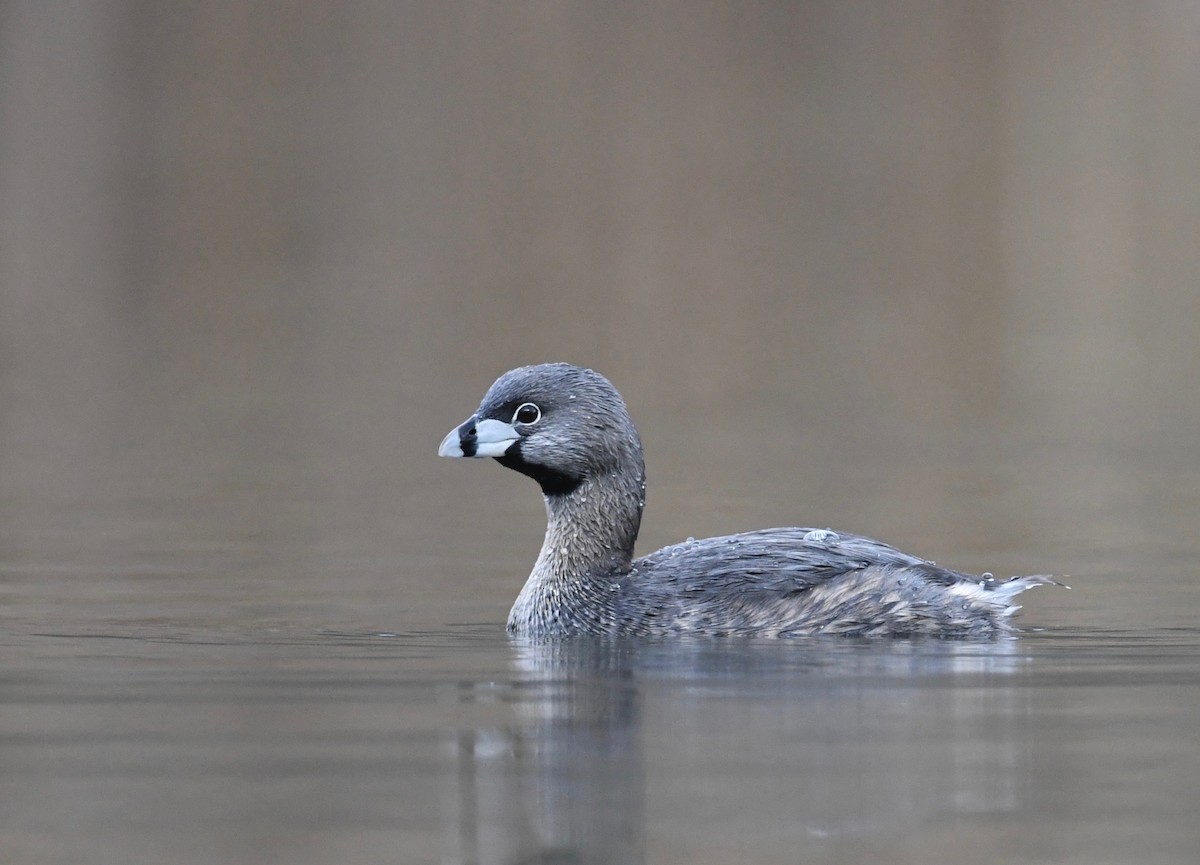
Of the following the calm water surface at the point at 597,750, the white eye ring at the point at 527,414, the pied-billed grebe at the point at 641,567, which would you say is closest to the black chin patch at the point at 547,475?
the pied-billed grebe at the point at 641,567

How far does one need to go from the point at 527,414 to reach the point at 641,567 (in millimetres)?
828

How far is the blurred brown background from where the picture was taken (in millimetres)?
28219

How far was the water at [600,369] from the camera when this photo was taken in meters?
6.52

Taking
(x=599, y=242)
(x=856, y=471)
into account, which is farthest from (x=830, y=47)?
(x=856, y=471)

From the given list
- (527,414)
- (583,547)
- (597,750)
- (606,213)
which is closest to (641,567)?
(583,547)

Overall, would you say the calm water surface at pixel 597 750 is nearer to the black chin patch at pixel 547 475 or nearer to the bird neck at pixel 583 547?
the bird neck at pixel 583 547

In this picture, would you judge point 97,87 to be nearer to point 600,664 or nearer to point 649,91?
point 649,91

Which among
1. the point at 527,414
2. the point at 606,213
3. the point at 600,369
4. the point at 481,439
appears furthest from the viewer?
the point at 606,213

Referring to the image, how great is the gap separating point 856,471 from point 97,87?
2831cm

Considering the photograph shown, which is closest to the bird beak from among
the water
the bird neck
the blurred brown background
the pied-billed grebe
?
the pied-billed grebe

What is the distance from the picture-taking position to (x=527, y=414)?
10180mm

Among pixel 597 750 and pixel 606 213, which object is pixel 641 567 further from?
pixel 606 213

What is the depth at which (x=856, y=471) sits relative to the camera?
1783cm

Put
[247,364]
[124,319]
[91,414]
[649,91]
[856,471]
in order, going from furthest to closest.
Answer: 1. [649,91]
2. [124,319]
3. [247,364]
4. [91,414]
5. [856,471]
